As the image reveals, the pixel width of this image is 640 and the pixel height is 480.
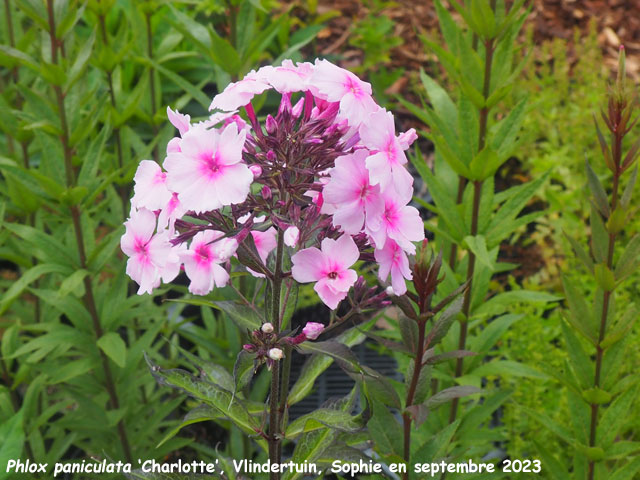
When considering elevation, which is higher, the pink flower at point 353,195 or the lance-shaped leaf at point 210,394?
the pink flower at point 353,195

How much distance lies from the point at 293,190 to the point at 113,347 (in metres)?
0.99

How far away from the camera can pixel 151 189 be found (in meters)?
1.30

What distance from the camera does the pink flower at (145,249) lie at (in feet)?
4.33

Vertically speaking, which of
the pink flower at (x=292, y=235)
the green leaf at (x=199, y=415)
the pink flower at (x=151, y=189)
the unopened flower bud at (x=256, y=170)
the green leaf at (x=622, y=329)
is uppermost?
the unopened flower bud at (x=256, y=170)

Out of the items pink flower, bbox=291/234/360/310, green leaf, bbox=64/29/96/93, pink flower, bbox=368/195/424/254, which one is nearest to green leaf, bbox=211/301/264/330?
pink flower, bbox=291/234/360/310

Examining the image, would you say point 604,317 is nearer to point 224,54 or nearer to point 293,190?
point 293,190

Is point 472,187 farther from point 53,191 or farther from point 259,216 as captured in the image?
point 53,191

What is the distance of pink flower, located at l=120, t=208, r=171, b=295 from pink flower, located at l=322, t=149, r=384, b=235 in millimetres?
301

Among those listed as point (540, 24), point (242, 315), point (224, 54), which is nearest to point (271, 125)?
point (242, 315)

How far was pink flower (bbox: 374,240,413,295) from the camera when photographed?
1290mm

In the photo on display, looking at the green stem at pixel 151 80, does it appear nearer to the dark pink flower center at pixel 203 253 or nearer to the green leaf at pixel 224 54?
the green leaf at pixel 224 54

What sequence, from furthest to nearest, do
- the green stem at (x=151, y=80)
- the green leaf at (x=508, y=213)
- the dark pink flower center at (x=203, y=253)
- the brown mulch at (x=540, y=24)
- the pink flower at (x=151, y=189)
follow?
1. the brown mulch at (x=540, y=24)
2. the green stem at (x=151, y=80)
3. the green leaf at (x=508, y=213)
4. the dark pink flower center at (x=203, y=253)
5. the pink flower at (x=151, y=189)

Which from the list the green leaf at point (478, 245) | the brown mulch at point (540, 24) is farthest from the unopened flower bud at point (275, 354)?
the brown mulch at point (540, 24)

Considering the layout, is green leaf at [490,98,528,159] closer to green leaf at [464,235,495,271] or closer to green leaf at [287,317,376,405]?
green leaf at [464,235,495,271]
